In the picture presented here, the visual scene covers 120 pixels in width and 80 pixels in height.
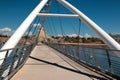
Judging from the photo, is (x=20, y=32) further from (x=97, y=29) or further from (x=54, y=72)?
(x=97, y=29)

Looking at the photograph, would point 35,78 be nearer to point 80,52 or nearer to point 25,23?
point 25,23

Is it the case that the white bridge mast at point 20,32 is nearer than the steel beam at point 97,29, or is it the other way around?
the white bridge mast at point 20,32

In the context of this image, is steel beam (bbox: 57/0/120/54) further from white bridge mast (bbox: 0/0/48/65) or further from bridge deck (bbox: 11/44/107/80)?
white bridge mast (bbox: 0/0/48/65)

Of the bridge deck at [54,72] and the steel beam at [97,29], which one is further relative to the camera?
the steel beam at [97,29]

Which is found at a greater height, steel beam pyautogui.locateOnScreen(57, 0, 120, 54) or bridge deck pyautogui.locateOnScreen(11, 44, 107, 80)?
steel beam pyautogui.locateOnScreen(57, 0, 120, 54)

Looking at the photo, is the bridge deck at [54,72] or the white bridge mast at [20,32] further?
the white bridge mast at [20,32]

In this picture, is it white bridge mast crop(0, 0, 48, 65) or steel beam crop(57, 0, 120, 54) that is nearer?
→ white bridge mast crop(0, 0, 48, 65)

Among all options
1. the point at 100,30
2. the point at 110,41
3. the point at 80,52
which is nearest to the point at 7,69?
the point at 110,41

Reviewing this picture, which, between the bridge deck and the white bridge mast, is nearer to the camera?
the bridge deck

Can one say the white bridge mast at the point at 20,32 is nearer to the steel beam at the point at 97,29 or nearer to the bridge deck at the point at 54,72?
the bridge deck at the point at 54,72

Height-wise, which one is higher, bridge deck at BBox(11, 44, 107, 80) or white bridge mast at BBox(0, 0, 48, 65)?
white bridge mast at BBox(0, 0, 48, 65)

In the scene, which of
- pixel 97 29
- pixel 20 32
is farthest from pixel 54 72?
pixel 97 29

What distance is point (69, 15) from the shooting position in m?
19.5

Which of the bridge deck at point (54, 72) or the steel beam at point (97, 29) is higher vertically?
the steel beam at point (97, 29)
